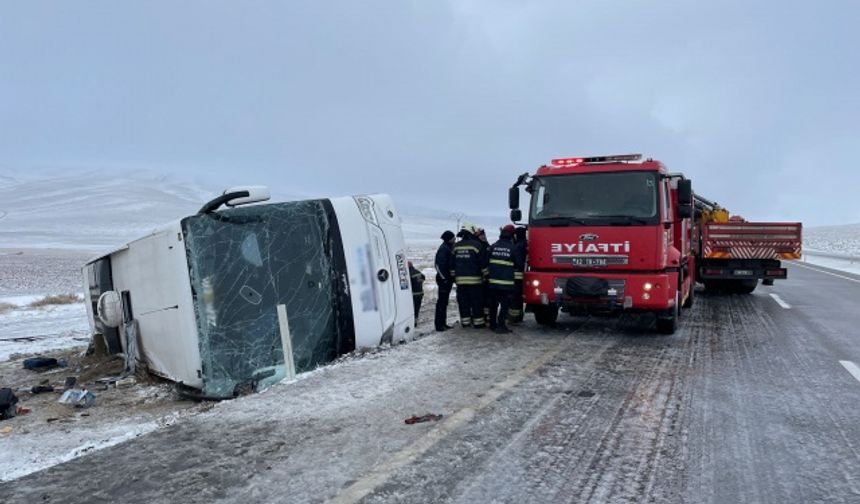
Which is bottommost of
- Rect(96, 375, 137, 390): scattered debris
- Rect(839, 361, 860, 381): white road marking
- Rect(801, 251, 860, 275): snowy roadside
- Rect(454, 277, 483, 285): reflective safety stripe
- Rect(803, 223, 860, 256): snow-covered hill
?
Rect(803, 223, 860, 256): snow-covered hill

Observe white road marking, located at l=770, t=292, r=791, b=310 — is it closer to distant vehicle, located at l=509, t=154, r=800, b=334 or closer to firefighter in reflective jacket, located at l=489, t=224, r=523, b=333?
distant vehicle, located at l=509, t=154, r=800, b=334

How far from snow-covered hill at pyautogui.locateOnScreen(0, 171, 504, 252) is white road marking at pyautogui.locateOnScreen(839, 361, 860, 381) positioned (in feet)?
204

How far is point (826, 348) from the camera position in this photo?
7727mm

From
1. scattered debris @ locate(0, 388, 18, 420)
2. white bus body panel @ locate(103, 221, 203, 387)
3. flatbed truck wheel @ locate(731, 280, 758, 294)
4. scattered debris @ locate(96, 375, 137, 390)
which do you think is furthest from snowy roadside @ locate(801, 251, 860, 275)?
scattered debris @ locate(0, 388, 18, 420)

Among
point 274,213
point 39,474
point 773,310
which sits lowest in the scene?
point 773,310

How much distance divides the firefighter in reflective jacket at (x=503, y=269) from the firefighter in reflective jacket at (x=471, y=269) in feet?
0.69

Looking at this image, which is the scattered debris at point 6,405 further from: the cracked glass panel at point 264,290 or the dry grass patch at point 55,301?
the dry grass patch at point 55,301

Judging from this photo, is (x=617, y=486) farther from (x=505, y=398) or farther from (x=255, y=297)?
(x=255, y=297)

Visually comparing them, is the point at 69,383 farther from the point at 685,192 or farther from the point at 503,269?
the point at 685,192

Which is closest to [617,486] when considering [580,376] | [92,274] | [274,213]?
[580,376]

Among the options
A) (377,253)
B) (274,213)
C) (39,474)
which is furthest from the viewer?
(377,253)

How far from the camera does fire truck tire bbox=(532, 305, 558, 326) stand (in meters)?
9.18

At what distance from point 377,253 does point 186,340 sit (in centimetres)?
243

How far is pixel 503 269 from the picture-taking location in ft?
27.8
